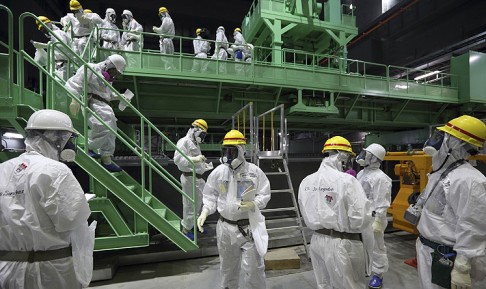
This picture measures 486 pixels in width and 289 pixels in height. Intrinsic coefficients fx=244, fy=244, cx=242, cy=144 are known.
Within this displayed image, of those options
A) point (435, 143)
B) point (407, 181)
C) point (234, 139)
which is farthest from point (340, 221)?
point (407, 181)

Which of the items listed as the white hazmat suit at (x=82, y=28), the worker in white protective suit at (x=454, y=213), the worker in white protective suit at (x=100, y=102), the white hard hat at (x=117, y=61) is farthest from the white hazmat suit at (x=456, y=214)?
the white hazmat suit at (x=82, y=28)

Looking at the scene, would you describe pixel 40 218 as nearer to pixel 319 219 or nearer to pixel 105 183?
pixel 105 183

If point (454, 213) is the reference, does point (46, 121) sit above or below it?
above

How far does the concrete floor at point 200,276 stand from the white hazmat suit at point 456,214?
7.50 ft

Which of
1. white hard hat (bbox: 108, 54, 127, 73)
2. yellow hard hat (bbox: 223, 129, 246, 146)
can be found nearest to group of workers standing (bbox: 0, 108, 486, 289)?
yellow hard hat (bbox: 223, 129, 246, 146)

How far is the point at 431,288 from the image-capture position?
6.93 ft

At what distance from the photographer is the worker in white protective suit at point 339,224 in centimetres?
252

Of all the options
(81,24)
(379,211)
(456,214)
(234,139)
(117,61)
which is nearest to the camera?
(456,214)

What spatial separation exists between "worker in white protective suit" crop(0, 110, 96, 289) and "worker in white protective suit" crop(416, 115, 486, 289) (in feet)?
9.50

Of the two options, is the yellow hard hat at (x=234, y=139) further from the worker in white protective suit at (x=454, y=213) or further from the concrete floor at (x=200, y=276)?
the concrete floor at (x=200, y=276)

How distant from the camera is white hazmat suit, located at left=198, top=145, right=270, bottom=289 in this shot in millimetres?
2961

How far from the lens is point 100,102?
13.2ft

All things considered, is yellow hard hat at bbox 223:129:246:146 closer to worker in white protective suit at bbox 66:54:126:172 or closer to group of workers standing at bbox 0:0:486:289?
group of workers standing at bbox 0:0:486:289

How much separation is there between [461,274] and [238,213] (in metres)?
2.08
